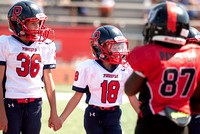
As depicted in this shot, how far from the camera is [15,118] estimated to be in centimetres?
304

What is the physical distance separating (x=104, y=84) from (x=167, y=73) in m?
1.00

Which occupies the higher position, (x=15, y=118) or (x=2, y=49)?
(x=2, y=49)

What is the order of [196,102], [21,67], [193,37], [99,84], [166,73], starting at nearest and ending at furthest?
[166,73]
[196,102]
[21,67]
[99,84]
[193,37]

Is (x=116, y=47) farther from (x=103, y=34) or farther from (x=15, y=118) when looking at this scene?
(x=15, y=118)

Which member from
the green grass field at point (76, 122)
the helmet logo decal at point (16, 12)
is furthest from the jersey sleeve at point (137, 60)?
the green grass field at point (76, 122)

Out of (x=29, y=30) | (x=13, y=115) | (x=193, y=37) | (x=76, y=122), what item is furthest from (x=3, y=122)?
(x=76, y=122)

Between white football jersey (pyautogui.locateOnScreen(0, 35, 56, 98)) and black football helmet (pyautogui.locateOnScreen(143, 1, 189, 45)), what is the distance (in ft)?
3.97

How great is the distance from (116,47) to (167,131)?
1191mm

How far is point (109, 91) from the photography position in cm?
321

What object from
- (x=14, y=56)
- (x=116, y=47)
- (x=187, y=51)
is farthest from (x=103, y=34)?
(x=187, y=51)

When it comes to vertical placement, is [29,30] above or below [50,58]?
above

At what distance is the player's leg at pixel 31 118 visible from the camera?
10.1 feet

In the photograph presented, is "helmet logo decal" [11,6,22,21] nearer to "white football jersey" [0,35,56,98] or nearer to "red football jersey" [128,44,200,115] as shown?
"white football jersey" [0,35,56,98]

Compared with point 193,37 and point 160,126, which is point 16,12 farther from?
point 193,37
